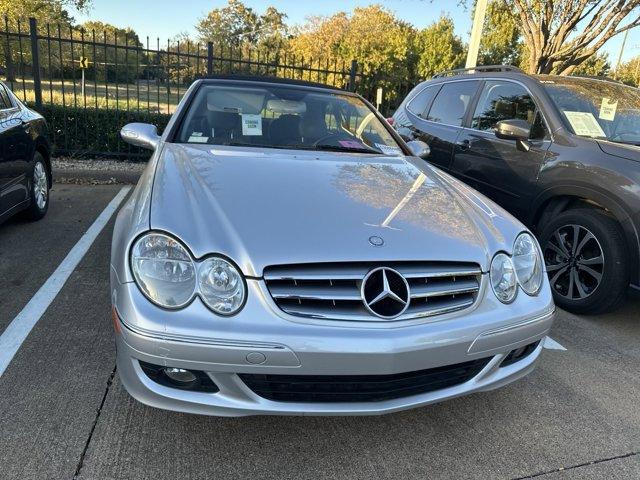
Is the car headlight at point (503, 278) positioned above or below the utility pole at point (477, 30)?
below

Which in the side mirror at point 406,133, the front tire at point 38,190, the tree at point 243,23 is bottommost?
the front tire at point 38,190

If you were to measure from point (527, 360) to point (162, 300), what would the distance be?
65.0 inches

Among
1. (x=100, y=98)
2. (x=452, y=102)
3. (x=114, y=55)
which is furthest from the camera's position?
(x=100, y=98)

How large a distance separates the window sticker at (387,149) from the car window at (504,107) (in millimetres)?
1407

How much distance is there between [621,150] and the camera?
11.6ft

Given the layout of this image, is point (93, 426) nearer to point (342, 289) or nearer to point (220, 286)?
point (220, 286)

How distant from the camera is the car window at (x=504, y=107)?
430 cm

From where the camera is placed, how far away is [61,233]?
15.9 feet

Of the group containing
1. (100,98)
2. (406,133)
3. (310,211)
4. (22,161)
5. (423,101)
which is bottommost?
(100,98)

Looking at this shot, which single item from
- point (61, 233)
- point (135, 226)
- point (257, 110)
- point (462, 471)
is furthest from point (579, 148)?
point (61, 233)

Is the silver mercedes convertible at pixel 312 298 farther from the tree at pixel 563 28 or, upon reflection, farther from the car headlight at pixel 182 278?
the tree at pixel 563 28

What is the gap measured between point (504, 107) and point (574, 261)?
1.64 m

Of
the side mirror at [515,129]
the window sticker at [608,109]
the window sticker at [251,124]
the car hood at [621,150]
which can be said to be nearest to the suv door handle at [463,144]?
the side mirror at [515,129]

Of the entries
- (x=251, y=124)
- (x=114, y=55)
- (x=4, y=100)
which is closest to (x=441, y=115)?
(x=251, y=124)
